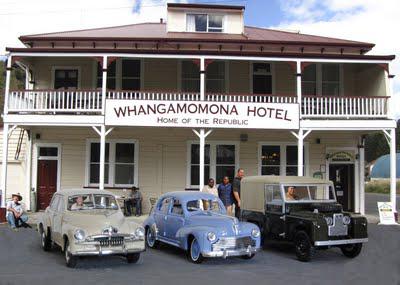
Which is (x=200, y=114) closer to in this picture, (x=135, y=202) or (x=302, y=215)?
(x=135, y=202)

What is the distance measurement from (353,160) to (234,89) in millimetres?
6191

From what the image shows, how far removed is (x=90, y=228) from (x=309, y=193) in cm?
553

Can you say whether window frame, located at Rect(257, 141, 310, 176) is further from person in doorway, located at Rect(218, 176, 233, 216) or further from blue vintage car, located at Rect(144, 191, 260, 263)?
blue vintage car, located at Rect(144, 191, 260, 263)

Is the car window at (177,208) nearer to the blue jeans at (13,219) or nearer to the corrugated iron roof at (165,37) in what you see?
the blue jeans at (13,219)

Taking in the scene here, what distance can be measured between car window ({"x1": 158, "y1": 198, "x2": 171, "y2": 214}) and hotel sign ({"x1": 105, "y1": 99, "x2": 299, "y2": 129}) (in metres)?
6.57

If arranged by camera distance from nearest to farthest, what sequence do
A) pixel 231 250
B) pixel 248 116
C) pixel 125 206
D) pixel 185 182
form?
pixel 231 250 → pixel 248 116 → pixel 125 206 → pixel 185 182

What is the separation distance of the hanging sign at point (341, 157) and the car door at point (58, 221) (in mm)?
14301

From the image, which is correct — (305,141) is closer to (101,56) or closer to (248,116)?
(248,116)

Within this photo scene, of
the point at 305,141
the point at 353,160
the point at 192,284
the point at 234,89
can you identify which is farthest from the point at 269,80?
the point at 192,284

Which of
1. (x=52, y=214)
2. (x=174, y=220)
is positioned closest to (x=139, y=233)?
(x=174, y=220)

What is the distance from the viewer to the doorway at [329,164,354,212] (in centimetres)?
2311

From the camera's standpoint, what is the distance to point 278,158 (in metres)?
22.6

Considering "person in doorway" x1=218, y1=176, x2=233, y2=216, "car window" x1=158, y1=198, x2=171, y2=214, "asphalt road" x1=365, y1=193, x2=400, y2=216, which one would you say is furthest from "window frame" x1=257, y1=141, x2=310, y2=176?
"car window" x1=158, y1=198, x2=171, y2=214

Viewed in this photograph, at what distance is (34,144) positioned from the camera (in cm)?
2217
